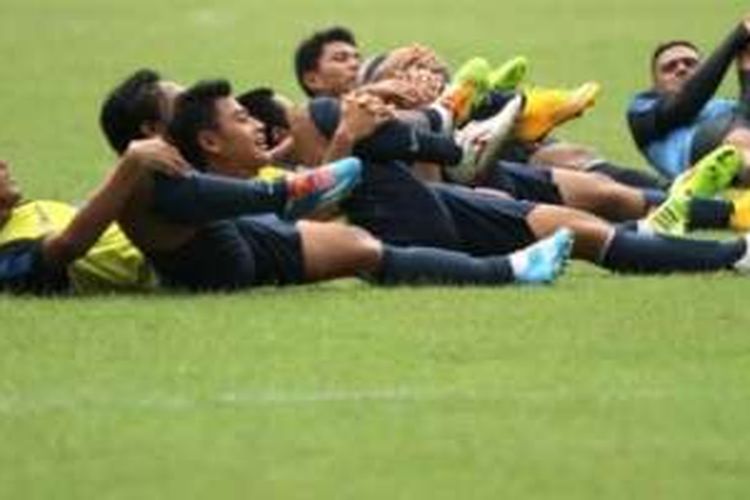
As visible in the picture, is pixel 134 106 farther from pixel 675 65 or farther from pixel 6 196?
pixel 675 65

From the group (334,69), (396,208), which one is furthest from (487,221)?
(334,69)

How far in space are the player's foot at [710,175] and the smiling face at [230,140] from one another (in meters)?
2.13

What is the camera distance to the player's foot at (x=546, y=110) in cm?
1253

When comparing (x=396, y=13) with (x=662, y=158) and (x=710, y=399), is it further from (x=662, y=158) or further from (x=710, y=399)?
(x=710, y=399)

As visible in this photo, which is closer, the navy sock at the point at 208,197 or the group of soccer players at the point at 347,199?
the navy sock at the point at 208,197

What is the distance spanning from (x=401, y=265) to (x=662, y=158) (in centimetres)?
317

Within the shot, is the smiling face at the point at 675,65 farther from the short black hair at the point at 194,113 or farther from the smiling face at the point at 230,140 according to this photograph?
the short black hair at the point at 194,113

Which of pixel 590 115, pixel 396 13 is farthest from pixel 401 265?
pixel 396 13

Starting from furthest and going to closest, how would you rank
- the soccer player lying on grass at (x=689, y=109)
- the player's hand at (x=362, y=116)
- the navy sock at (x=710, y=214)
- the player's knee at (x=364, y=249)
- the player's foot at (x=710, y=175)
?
the soccer player lying on grass at (x=689, y=109), the navy sock at (x=710, y=214), the player's foot at (x=710, y=175), the player's hand at (x=362, y=116), the player's knee at (x=364, y=249)

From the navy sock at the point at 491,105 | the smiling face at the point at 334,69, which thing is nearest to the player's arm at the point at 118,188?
the smiling face at the point at 334,69

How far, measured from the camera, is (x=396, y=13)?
26.5 m

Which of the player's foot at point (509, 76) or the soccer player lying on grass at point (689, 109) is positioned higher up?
the player's foot at point (509, 76)

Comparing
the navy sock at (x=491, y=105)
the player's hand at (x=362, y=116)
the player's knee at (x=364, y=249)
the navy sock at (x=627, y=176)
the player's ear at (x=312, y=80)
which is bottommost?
the navy sock at (x=627, y=176)

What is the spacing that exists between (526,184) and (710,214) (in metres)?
0.79
